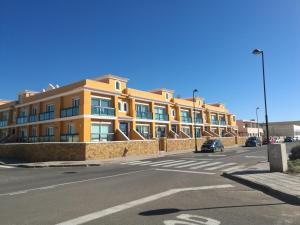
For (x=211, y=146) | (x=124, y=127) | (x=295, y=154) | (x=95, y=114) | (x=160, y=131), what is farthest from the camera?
(x=160, y=131)

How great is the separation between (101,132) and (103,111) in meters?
2.43

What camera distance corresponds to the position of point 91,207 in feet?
25.8

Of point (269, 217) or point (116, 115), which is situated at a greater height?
point (116, 115)

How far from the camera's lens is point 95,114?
32188 mm

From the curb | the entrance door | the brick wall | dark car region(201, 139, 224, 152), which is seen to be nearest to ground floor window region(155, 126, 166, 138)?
the entrance door

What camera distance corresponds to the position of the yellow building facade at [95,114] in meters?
32.1

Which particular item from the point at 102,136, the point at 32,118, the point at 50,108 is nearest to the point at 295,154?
the point at 102,136

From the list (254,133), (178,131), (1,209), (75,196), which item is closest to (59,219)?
(1,209)

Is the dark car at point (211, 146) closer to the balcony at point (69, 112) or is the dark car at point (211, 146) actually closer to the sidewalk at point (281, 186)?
the balcony at point (69, 112)

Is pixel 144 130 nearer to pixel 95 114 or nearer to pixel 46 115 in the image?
pixel 95 114

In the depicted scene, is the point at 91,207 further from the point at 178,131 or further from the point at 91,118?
the point at 178,131

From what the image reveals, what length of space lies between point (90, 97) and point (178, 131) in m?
20.3

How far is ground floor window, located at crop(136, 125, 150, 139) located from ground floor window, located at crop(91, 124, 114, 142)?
6.31 meters

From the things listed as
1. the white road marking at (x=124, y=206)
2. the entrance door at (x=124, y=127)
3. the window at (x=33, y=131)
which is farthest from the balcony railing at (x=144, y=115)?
the white road marking at (x=124, y=206)
